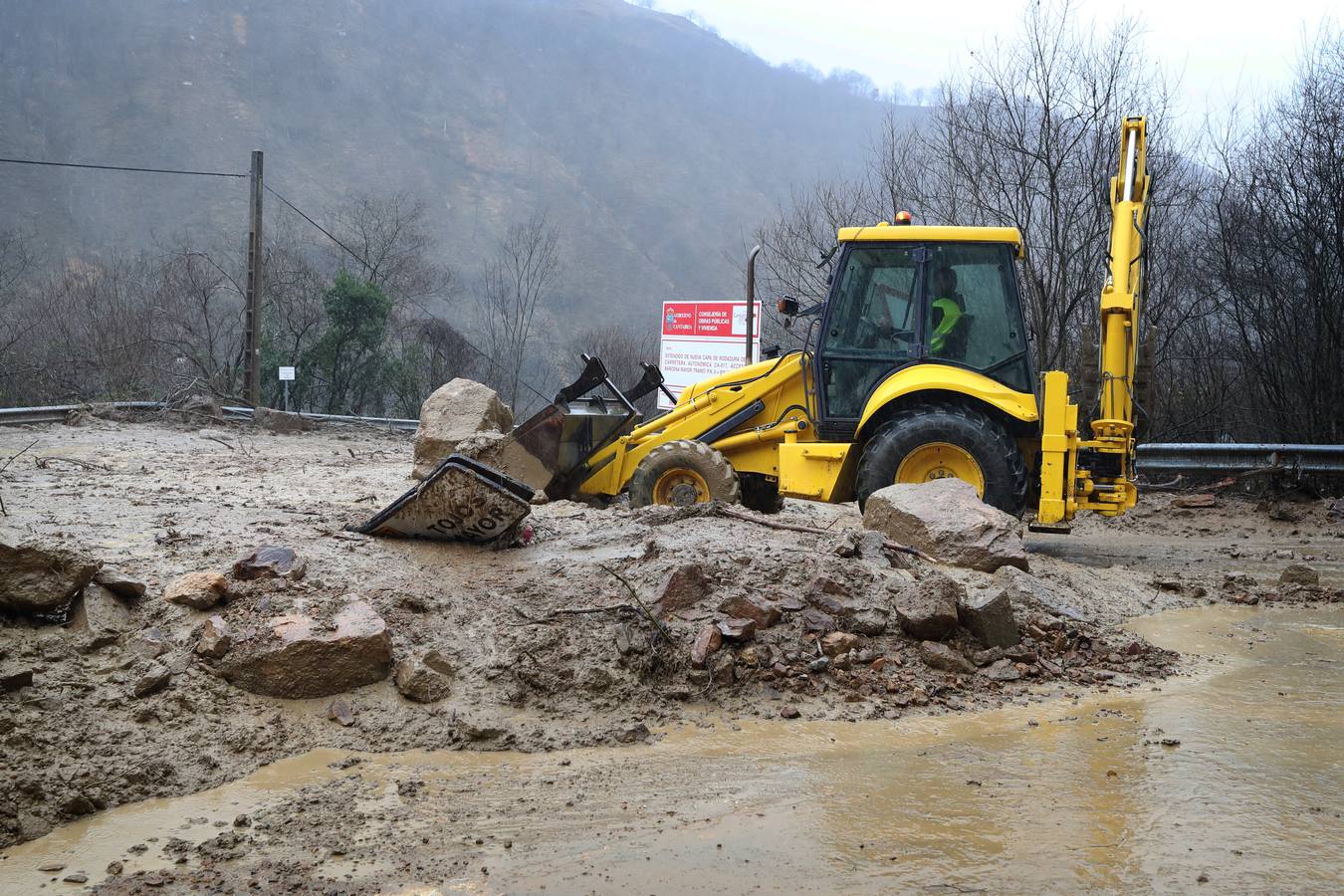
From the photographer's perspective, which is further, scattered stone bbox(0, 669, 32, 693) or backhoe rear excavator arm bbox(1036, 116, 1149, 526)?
backhoe rear excavator arm bbox(1036, 116, 1149, 526)

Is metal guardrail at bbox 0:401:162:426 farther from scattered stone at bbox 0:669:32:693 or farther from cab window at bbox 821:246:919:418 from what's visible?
scattered stone at bbox 0:669:32:693

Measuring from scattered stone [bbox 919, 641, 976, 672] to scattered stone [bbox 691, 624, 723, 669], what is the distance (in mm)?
1067

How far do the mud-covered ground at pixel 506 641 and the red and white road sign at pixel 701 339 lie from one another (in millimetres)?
9773

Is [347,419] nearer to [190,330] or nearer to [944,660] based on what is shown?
[190,330]

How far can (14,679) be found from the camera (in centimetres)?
421

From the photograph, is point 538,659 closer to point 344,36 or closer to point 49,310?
point 49,310

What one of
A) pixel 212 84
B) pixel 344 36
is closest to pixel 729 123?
pixel 344 36

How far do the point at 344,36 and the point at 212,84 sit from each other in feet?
56.7

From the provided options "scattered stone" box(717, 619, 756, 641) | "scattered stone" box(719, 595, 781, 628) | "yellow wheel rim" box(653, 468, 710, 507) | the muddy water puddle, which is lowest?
the muddy water puddle

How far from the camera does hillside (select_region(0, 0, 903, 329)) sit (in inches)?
2640

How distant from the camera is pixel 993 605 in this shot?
5.62 metres

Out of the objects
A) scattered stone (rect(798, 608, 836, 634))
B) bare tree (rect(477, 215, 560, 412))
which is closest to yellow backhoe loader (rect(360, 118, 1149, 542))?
scattered stone (rect(798, 608, 836, 634))

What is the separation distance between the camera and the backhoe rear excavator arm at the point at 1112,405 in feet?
27.3

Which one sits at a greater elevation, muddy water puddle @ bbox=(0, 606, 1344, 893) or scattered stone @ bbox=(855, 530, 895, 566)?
scattered stone @ bbox=(855, 530, 895, 566)
